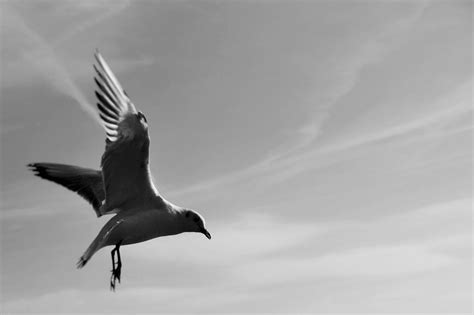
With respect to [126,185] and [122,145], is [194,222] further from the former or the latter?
[122,145]

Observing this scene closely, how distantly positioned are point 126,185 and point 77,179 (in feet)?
10.7

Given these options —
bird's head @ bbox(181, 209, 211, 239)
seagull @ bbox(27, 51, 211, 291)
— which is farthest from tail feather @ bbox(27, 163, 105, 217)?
bird's head @ bbox(181, 209, 211, 239)

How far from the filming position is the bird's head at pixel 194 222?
17.5 meters

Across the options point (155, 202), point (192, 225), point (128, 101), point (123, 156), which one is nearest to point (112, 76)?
point (128, 101)

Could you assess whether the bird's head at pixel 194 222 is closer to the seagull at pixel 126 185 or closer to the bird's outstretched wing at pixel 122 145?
the seagull at pixel 126 185

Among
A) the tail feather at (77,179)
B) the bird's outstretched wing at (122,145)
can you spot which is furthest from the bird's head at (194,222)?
the tail feather at (77,179)

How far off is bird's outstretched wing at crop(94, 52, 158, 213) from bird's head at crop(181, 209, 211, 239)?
118cm

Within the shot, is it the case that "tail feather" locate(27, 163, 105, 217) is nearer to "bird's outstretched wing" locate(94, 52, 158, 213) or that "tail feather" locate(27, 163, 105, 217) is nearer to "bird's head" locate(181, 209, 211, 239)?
"bird's outstretched wing" locate(94, 52, 158, 213)

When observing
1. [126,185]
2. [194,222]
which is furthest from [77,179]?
[194,222]

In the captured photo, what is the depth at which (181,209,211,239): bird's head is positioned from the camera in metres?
17.5

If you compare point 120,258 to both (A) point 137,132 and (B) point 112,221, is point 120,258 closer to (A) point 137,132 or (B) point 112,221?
(B) point 112,221

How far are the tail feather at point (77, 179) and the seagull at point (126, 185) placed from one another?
167cm

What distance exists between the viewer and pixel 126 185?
16.6 metres

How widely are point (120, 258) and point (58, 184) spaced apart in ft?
13.1
